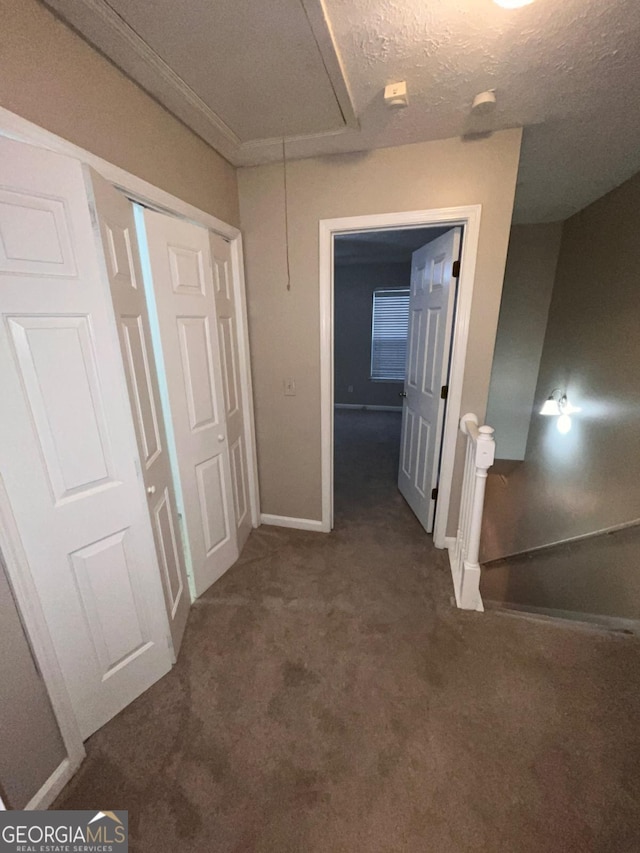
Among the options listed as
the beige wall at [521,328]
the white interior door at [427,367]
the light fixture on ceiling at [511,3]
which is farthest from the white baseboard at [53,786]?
the beige wall at [521,328]

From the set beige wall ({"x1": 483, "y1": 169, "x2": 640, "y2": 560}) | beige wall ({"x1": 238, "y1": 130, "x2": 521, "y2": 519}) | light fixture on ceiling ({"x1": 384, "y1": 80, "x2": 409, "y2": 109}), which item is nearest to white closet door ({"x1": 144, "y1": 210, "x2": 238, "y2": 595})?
beige wall ({"x1": 238, "y1": 130, "x2": 521, "y2": 519})

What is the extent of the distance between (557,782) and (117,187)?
2.67m

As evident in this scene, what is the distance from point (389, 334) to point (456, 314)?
4169mm

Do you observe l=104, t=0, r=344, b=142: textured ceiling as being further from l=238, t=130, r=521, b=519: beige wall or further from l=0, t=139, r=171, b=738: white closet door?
l=0, t=139, r=171, b=738: white closet door

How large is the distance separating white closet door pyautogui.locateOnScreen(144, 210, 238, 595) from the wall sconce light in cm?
313

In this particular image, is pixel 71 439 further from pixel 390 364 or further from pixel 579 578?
pixel 390 364

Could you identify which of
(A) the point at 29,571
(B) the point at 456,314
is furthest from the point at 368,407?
(A) the point at 29,571

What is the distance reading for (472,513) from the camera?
5.86ft

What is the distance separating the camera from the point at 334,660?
1.62m

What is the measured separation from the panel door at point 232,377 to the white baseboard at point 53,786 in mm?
1266

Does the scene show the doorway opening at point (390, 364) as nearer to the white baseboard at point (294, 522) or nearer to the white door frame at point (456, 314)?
the white door frame at point (456, 314)

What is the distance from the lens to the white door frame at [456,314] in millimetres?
1879

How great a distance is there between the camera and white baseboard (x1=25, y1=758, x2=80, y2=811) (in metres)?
1.07

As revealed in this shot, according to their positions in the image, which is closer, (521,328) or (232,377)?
(232,377)
